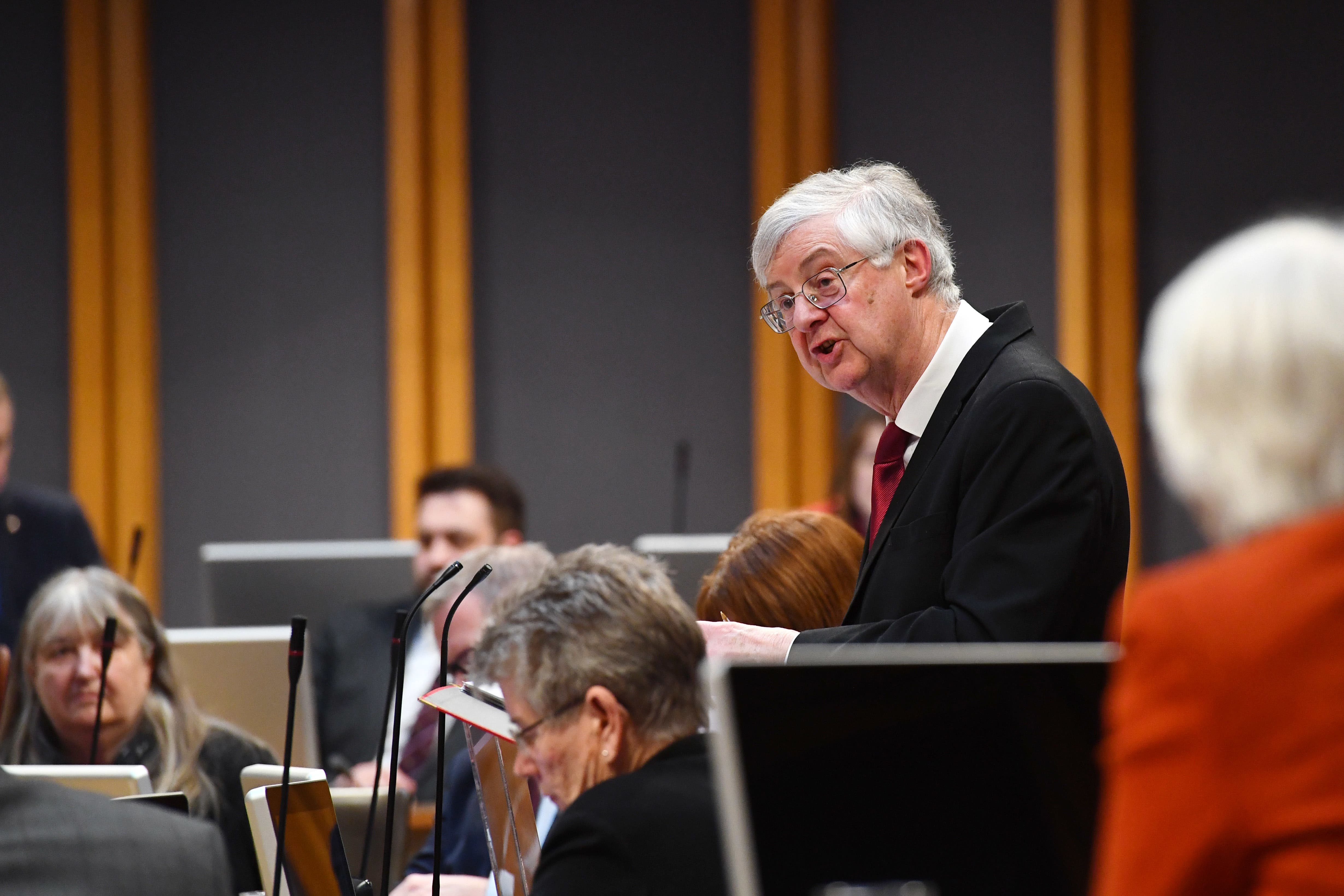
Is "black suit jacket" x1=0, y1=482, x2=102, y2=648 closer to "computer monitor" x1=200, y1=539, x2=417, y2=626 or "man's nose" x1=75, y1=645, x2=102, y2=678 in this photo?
"computer monitor" x1=200, y1=539, x2=417, y2=626

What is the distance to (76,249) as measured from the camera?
5.47m

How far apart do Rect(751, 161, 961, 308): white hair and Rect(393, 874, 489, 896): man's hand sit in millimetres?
906

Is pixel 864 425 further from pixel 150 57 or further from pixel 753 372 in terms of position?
pixel 150 57

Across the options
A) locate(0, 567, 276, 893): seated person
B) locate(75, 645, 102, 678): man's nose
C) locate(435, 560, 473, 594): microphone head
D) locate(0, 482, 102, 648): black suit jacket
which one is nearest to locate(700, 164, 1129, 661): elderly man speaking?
locate(435, 560, 473, 594): microphone head

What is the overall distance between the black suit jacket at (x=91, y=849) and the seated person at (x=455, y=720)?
1.97 ft

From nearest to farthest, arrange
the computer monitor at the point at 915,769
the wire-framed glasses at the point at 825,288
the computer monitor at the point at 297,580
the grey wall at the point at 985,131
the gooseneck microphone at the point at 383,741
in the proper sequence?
the computer monitor at the point at 915,769
the gooseneck microphone at the point at 383,741
the wire-framed glasses at the point at 825,288
the computer monitor at the point at 297,580
the grey wall at the point at 985,131

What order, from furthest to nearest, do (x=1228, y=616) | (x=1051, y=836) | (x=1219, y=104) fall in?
(x=1219, y=104) < (x=1051, y=836) < (x=1228, y=616)

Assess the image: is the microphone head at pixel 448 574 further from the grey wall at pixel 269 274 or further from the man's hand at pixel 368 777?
the grey wall at pixel 269 274

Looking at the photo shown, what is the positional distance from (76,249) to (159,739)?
324 cm

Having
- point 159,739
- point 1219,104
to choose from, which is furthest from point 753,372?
point 159,739

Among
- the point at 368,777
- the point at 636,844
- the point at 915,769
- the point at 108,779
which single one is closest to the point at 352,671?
the point at 368,777

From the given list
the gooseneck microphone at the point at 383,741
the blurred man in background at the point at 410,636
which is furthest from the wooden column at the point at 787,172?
the gooseneck microphone at the point at 383,741

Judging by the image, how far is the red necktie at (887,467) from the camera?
2.05 metres

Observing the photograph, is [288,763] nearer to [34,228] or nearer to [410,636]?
[410,636]
